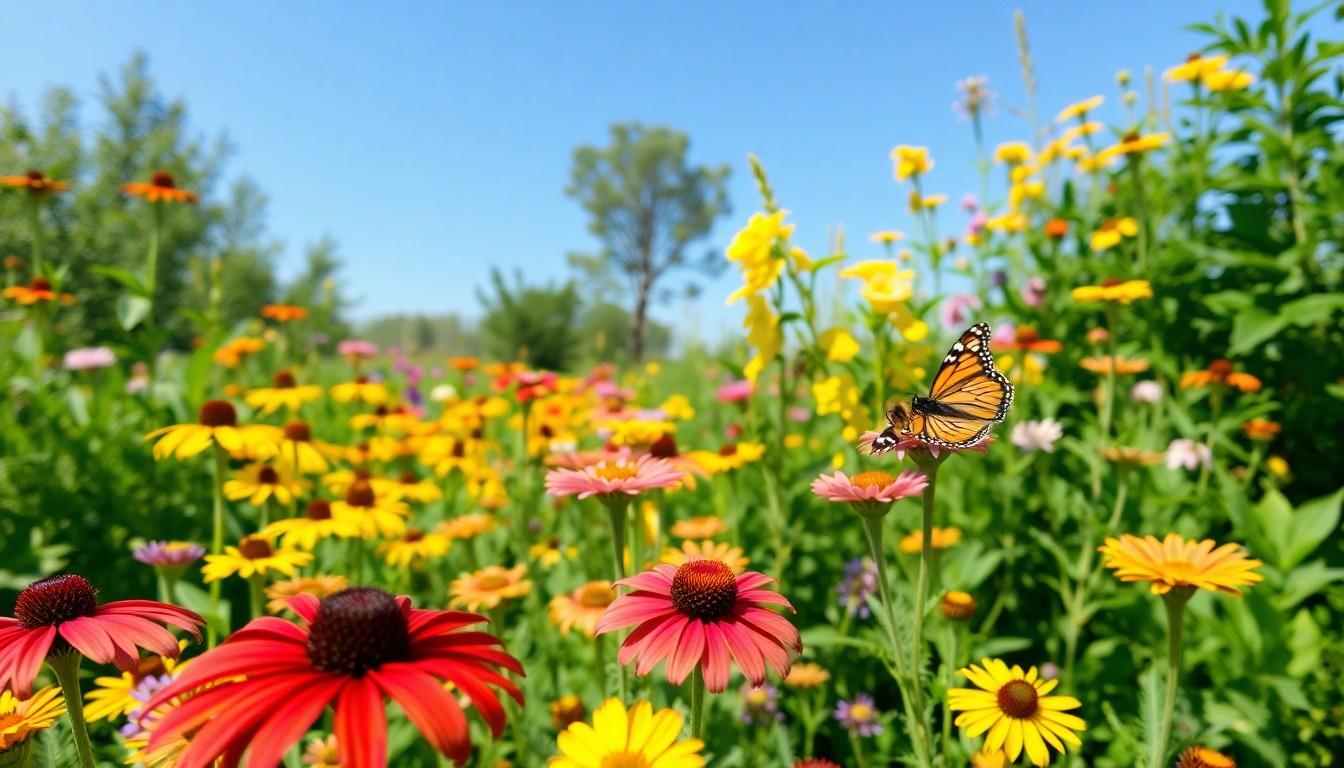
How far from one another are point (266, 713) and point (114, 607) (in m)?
0.45

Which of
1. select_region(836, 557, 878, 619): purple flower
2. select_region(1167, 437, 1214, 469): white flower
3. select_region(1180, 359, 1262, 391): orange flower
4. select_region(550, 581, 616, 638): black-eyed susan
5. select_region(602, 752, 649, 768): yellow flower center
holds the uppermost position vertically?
select_region(1180, 359, 1262, 391): orange flower

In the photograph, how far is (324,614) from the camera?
66 centimetres

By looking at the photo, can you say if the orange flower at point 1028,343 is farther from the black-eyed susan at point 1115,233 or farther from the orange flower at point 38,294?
the orange flower at point 38,294

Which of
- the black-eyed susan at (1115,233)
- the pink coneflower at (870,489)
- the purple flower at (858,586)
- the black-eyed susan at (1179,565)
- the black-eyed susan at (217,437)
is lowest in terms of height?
the purple flower at (858,586)

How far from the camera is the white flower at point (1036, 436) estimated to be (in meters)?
2.07

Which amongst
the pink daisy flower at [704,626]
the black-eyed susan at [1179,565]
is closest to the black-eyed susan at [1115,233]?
the black-eyed susan at [1179,565]

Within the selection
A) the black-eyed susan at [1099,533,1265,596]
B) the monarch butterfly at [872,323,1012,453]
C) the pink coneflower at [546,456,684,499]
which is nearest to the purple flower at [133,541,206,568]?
the pink coneflower at [546,456,684,499]

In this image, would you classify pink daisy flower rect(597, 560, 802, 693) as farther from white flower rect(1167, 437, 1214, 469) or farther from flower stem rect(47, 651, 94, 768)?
white flower rect(1167, 437, 1214, 469)

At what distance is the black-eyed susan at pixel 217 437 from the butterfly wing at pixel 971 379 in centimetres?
162

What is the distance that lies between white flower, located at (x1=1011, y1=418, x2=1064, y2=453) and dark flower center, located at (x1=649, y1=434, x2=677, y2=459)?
46.3 inches

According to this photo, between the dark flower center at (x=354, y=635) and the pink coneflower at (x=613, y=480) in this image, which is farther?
the pink coneflower at (x=613, y=480)

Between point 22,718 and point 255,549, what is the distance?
24.1 inches

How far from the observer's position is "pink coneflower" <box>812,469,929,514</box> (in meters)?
0.98

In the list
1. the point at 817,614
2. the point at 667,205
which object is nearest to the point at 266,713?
the point at 817,614
